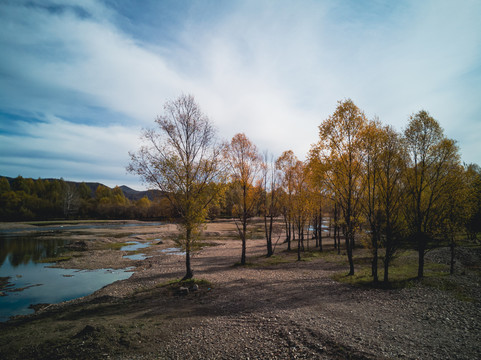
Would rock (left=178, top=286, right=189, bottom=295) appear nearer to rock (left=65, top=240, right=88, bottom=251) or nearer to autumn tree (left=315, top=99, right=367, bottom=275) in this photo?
autumn tree (left=315, top=99, right=367, bottom=275)

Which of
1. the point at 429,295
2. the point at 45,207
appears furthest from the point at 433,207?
the point at 45,207

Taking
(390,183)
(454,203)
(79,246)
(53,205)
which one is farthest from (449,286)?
(53,205)

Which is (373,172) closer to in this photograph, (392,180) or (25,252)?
(392,180)

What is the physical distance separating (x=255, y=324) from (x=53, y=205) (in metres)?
120

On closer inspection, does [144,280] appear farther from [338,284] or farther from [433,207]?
[433,207]

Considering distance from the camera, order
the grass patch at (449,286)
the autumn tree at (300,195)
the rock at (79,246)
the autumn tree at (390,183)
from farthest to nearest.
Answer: the rock at (79,246)
the autumn tree at (300,195)
the autumn tree at (390,183)
the grass patch at (449,286)

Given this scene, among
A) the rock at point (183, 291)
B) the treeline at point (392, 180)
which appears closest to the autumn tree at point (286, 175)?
the treeline at point (392, 180)

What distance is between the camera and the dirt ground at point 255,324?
7965 millimetres

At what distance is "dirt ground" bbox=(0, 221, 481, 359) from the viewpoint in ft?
26.1

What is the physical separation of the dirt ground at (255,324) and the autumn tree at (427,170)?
4534 mm

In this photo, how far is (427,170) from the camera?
664 inches

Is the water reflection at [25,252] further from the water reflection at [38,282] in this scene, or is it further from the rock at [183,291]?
the rock at [183,291]

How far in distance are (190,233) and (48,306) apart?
10225mm

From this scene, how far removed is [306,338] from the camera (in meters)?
8.47
